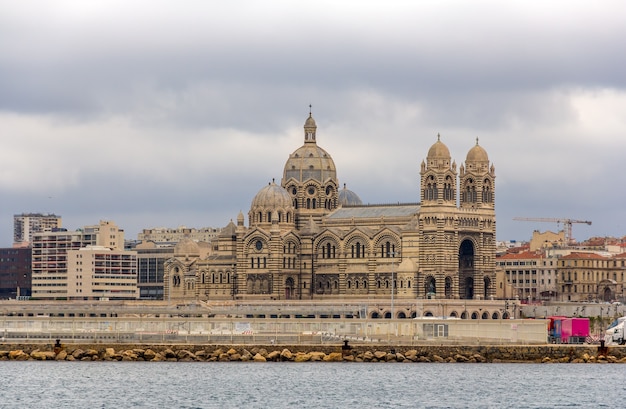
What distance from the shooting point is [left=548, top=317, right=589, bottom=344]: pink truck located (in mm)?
125312

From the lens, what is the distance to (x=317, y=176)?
19450 centimetres

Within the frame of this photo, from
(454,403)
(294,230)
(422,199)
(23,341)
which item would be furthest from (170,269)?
(454,403)

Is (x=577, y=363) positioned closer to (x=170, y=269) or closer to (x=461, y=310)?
(x=461, y=310)

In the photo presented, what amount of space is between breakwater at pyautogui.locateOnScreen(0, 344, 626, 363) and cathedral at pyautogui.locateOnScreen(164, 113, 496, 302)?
213 feet

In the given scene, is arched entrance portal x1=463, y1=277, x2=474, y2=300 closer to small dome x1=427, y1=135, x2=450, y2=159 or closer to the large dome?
small dome x1=427, y1=135, x2=450, y2=159

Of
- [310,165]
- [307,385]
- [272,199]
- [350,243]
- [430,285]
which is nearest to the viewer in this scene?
[307,385]

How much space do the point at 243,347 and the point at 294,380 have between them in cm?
1360

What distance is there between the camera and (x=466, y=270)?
609 ft

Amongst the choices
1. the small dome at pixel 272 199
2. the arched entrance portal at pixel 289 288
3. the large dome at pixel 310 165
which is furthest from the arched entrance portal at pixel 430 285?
the large dome at pixel 310 165

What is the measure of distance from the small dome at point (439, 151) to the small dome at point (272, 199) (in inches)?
676

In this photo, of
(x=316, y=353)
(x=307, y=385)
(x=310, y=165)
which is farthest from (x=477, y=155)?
Answer: (x=307, y=385)

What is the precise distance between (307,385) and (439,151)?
85986 mm

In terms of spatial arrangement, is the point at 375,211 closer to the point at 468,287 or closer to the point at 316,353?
the point at 468,287

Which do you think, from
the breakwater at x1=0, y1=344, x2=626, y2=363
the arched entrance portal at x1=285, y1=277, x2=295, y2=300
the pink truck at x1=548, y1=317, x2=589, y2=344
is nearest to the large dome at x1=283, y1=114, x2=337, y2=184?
the arched entrance portal at x1=285, y1=277, x2=295, y2=300
